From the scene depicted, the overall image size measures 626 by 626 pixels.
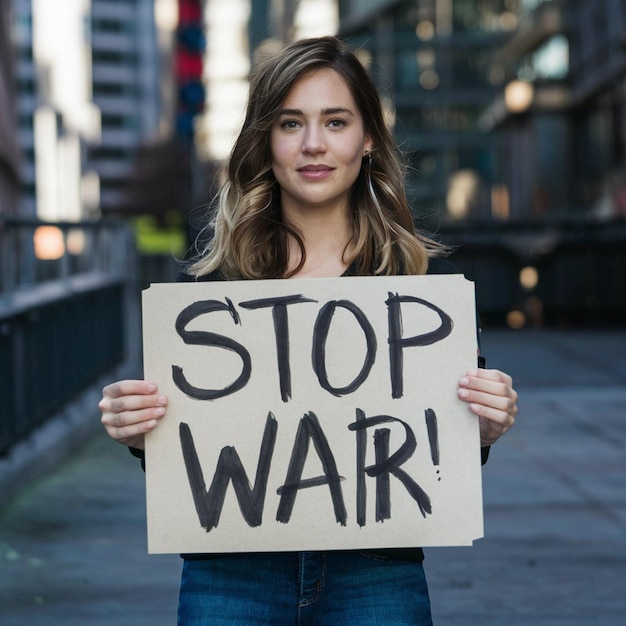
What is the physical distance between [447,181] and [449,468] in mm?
92208

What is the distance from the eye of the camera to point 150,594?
5238mm

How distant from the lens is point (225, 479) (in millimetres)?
2678

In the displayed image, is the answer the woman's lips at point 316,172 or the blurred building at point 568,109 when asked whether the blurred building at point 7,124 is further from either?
the woman's lips at point 316,172

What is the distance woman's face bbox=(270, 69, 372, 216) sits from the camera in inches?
109

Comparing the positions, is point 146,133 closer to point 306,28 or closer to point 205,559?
point 306,28

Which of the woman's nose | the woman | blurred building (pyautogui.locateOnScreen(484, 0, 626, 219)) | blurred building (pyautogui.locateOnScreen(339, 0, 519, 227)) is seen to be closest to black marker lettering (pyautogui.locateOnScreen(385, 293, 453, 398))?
the woman

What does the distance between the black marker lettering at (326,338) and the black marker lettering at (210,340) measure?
139mm

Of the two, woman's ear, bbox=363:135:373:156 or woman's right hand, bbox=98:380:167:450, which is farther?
woman's ear, bbox=363:135:373:156

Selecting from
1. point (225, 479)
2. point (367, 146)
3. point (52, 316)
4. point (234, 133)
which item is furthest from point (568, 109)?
point (225, 479)

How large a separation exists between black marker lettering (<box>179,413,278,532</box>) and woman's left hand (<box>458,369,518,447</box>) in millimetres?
389

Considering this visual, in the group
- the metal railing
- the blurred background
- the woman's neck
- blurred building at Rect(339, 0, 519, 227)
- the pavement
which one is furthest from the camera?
blurred building at Rect(339, 0, 519, 227)

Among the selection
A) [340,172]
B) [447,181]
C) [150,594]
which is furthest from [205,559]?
[447,181]

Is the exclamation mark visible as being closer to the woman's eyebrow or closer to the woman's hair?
the woman's hair

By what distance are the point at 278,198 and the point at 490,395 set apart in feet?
2.31
